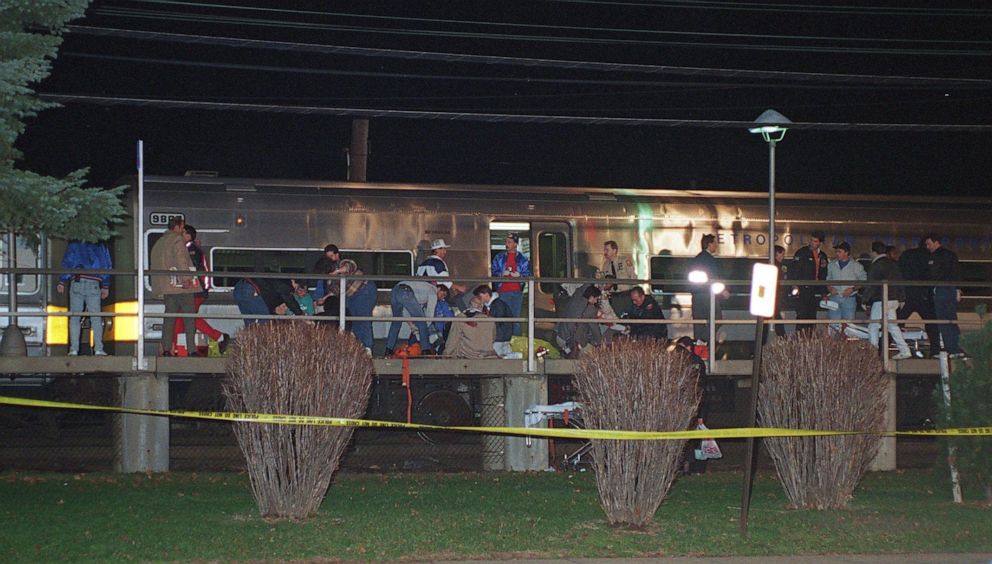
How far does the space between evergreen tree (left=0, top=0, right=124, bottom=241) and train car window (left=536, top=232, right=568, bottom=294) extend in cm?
928

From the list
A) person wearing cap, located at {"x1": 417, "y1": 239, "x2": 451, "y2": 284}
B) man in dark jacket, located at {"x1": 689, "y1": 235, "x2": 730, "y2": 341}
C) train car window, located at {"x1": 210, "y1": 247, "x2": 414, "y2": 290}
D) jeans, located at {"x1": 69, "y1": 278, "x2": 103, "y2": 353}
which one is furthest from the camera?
train car window, located at {"x1": 210, "y1": 247, "x2": 414, "y2": 290}

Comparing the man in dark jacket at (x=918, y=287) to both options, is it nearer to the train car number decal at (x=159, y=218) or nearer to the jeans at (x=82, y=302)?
the train car number decal at (x=159, y=218)

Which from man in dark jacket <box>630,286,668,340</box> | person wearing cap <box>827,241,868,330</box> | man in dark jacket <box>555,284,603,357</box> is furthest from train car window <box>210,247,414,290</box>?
person wearing cap <box>827,241,868,330</box>

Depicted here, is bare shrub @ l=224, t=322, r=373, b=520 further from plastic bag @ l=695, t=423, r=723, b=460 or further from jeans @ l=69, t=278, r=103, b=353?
jeans @ l=69, t=278, r=103, b=353

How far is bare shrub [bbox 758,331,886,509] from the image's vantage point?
11.0 m

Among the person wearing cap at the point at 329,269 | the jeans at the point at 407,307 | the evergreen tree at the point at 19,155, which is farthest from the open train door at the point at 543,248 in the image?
the evergreen tree at the point at 19,155

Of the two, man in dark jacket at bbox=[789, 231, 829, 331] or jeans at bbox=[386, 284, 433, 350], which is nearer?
jeans at bbox=[386, 284, 433, 350]

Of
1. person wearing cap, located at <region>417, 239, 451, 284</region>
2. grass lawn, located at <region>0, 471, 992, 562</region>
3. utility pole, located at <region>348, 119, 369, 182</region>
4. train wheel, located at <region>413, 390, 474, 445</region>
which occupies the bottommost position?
grass lawn, located at <region>0, 471, 992, 562</region>

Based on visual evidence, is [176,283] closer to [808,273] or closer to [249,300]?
[249,300]

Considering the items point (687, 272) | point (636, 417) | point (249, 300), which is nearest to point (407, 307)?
point (249, 300)

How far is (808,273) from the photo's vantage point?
1745 centimetres

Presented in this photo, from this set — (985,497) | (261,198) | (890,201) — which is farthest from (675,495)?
(890,201)

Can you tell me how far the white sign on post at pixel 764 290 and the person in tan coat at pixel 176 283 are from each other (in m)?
7.42

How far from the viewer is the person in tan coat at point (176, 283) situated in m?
14.3
